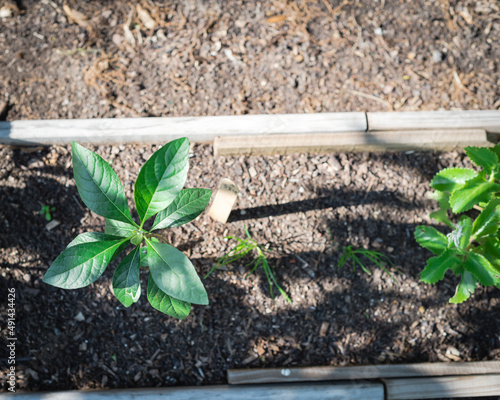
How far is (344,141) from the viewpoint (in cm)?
200

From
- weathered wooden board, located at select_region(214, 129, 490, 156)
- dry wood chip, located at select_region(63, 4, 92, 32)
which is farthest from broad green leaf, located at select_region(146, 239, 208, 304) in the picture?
dry wood chip, located at select_region(63, 4, 92, 32)

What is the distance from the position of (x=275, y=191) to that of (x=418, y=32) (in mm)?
1380

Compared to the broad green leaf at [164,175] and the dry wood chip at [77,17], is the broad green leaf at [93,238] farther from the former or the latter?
the dry wood chip at [77,17]

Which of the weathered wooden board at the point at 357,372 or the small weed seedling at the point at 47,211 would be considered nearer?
the weathered wooden board at the point at 357,372

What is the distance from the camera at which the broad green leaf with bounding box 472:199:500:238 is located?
144cm

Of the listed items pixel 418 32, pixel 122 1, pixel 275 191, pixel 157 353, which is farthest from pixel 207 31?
pixel 157 353

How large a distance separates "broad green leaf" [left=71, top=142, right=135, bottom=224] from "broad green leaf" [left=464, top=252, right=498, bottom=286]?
1378 millimetres

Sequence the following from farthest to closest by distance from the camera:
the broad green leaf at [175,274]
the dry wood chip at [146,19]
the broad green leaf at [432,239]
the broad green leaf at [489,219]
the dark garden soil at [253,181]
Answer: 1. the dry wood chip at [146,19]
2. the dark garden soil at [253,181]
3. the broad green leaf at [432,239]
4. the broad green leaf at [489,219]
5. the broad green leaf at [175,274]

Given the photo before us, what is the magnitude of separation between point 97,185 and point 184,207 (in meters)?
0.30

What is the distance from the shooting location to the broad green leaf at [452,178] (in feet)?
5.22

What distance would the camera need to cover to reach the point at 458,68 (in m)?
2.27

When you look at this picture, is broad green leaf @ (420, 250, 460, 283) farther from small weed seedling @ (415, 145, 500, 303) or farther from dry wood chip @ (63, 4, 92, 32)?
dry wood chip @ (63, 4, 92, 32)

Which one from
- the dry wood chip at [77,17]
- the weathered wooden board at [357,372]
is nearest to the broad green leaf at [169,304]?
the weathered wooden board at [357,372]

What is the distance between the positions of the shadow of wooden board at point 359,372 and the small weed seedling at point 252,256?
36 centimetres
